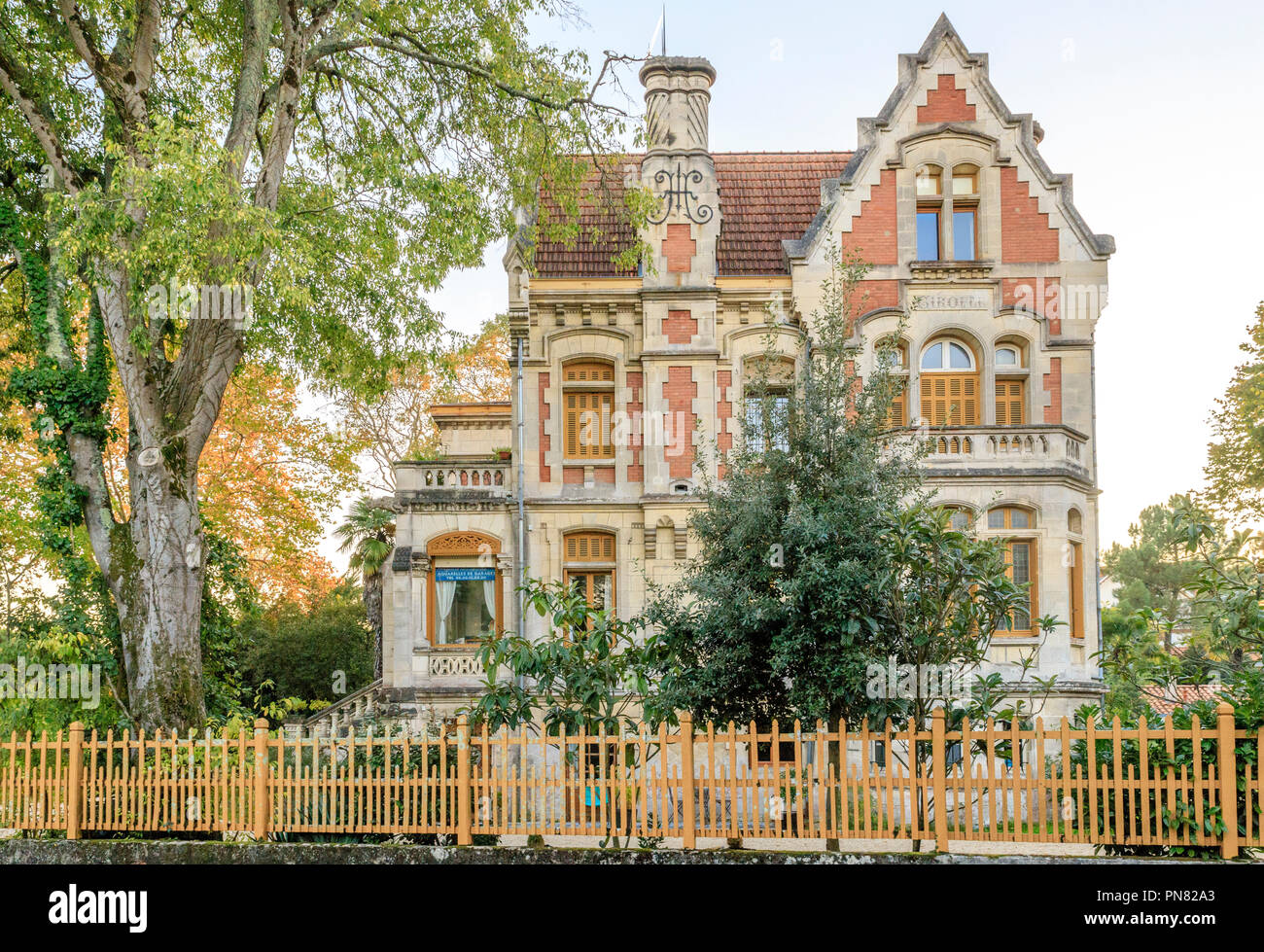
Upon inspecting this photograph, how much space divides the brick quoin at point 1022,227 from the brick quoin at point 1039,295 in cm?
44

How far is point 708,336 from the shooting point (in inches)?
843

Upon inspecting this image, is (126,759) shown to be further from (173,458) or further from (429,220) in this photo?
(429,220)

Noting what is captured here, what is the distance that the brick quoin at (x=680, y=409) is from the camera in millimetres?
21406

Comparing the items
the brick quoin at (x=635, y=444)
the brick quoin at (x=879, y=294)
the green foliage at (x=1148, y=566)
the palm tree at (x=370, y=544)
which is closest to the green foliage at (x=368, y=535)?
the palm tree at (x=370, y=544)

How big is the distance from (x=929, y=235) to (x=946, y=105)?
260 cm

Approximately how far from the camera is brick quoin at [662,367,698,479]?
21.4m

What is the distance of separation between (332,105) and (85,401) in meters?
6.44

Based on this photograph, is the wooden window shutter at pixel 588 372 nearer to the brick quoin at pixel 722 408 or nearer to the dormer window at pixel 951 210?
the brick quoin at pixel 722 408

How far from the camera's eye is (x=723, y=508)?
39.5ft

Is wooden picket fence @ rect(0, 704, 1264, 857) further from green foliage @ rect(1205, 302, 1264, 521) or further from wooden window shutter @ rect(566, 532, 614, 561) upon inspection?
green foliage @ rect(1205, 302, 1264, 521)

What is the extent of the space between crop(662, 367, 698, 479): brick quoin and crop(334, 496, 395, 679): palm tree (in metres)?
10.7

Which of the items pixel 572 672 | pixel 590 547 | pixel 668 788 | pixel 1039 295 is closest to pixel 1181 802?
pixel 668 788

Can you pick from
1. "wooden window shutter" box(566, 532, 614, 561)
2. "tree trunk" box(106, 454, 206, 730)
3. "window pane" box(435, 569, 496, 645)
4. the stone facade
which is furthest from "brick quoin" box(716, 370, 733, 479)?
"tree trunk" box(106, 454, 206, 730)
